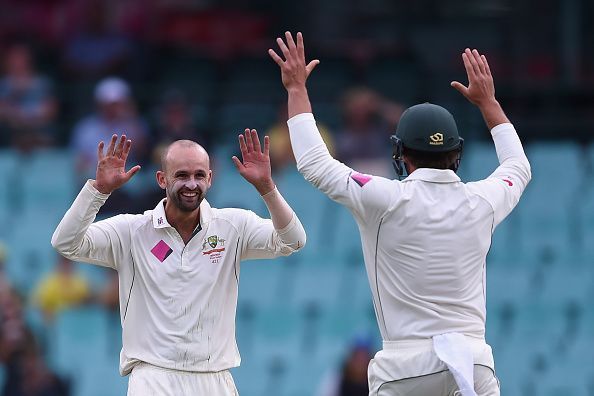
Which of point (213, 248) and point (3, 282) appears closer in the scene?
point (213, 248)

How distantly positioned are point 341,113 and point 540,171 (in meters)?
1.98

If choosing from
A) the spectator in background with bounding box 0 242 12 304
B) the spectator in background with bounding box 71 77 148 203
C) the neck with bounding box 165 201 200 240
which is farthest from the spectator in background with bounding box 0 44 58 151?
the neck with bounding box 165 201 200 240

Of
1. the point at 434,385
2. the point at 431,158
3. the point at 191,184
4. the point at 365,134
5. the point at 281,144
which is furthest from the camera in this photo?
the point at 281,144

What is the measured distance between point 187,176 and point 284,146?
253 inches

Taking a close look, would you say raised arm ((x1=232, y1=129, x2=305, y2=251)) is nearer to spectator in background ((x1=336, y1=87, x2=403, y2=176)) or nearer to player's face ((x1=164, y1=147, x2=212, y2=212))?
player's face ((x1=164, y1=147, x2=212, y2=212))

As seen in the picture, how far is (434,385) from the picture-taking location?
22.2ft

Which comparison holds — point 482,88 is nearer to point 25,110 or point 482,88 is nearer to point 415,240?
point 415,240

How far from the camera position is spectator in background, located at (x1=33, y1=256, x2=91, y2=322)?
13.3 meters

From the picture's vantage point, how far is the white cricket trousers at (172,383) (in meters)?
7.35

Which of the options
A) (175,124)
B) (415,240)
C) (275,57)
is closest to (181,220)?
(275,57)

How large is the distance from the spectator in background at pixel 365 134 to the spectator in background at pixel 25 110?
285 cm

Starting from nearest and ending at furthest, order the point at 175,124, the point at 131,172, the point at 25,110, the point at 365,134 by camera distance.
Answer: the point at 131,172 < the point at 175,124 < the point at 365,134 < the point at 25,110

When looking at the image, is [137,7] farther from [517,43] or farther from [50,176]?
[517,43]

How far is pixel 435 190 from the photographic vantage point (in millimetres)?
6934
